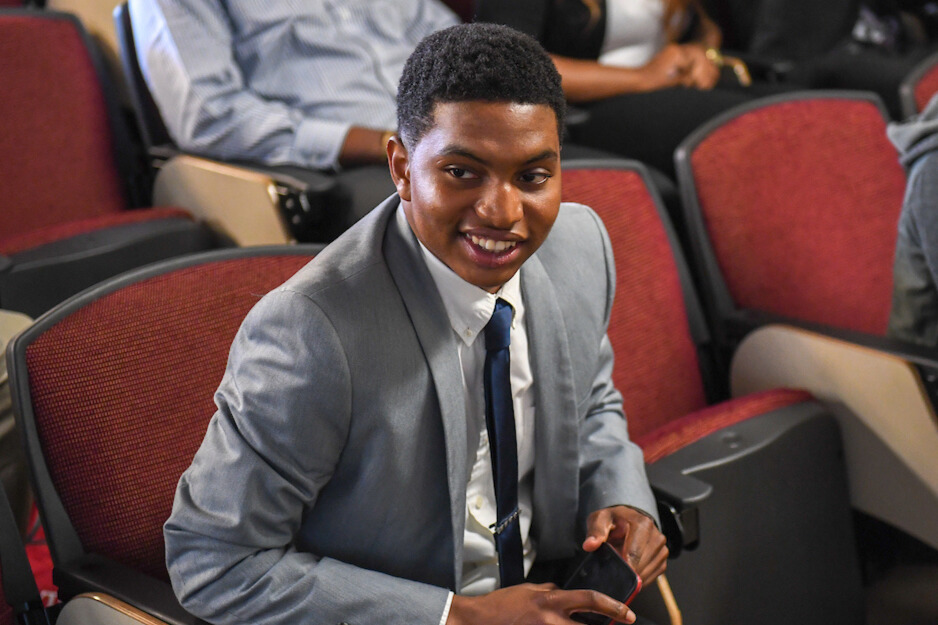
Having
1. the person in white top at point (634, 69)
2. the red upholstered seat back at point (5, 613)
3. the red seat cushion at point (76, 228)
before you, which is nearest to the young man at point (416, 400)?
the red upholstered seat back at point (5, 613)

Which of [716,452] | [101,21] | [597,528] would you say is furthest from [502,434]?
[101,21]

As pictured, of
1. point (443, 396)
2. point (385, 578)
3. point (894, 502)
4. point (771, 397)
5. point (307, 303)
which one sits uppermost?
point (307, 303)

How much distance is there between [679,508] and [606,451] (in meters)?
0.10

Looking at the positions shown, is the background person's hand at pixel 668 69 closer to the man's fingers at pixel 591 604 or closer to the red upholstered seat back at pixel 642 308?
the red upholstered seat back at pixel 642 308

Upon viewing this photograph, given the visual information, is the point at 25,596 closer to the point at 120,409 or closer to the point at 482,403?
the point at 120,409

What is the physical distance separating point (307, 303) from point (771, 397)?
2.49ft

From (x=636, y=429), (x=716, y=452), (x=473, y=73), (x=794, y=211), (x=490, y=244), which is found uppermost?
(x=473, y=73)

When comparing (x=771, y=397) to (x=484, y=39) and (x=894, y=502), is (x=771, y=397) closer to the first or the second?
(x=894, y=502)

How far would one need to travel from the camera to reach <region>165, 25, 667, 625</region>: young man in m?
0.77

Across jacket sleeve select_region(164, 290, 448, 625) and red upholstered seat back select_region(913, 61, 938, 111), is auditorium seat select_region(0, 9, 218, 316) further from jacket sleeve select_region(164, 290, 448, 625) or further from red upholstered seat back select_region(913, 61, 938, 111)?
red upholstered seat back select_region(913, 61, 938, 111)

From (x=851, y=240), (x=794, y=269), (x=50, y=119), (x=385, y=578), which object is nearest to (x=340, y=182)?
(x=50, y=119)

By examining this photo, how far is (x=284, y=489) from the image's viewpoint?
0.79 metres

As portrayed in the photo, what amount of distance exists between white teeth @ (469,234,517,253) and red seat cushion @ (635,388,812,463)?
47 cm

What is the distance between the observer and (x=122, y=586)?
Answer: 894mm
